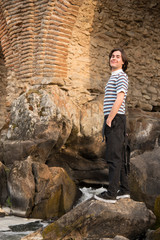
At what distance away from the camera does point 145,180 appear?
4418 mm

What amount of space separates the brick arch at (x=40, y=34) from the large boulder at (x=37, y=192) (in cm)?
264

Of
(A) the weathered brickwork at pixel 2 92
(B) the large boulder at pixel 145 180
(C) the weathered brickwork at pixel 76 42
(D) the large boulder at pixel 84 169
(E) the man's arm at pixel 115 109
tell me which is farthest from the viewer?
(A) the weathered brickwork at pixel 2 92

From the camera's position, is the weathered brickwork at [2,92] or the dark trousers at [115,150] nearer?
the dark trousers at [115,150]

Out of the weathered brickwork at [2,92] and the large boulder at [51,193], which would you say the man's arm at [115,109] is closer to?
the large boulder at [51,193]

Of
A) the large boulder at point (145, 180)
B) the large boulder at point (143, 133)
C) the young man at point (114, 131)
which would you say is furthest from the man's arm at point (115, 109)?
the large boulder at point (143, 133)

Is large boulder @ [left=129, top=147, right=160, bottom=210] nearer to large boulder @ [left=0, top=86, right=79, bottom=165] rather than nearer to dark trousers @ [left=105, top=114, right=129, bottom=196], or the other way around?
dark trousers @ [left=105, top=114, right=129, bottom=196]

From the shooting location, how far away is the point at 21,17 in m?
7.18

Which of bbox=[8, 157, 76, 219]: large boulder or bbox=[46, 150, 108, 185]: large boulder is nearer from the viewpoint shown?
bbox=[8, 157, 76, 219]: large boulder

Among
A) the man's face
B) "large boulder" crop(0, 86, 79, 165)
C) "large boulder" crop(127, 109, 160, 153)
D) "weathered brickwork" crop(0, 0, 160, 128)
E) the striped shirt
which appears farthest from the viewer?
"large boulder" crop(127, 109, 160, 153)

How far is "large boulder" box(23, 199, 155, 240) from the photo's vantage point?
124 inches

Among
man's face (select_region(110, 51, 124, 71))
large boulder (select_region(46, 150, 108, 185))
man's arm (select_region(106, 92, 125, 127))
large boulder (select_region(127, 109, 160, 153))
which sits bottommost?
large boulder (select_region(46, 150, 108, 185))

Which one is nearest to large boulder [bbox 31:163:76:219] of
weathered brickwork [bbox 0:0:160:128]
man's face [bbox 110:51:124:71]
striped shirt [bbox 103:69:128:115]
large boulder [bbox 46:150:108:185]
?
Answer: large boulder [bbox 46:150:108:185]

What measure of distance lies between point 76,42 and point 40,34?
958 millimetres

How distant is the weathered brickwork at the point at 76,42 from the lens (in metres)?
6.90
